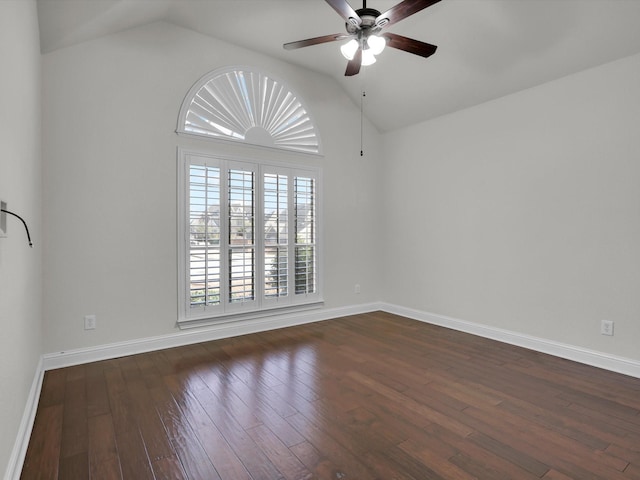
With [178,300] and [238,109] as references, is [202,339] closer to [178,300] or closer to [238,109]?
[178,300]

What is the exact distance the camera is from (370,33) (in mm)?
2570

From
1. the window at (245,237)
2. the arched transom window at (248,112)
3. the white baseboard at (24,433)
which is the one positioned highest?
the arched transom window at (248,112)

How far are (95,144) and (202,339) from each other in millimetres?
2127

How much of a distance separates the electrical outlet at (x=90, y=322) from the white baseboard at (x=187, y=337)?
0.19 m

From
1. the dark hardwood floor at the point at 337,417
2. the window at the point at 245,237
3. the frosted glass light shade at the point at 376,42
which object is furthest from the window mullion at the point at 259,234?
the frosted glass light shade at the point at 376,42

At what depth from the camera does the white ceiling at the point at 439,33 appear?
268 cm

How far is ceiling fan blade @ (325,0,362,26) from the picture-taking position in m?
2.21

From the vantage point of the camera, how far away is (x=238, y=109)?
388 centimetres

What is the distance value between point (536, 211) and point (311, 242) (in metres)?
2.49

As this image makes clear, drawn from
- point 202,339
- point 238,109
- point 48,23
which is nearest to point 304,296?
point 202,339

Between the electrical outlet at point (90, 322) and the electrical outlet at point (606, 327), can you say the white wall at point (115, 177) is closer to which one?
the electrical outlet at point (90, 322)

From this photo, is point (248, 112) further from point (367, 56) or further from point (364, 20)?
point (364, 20)

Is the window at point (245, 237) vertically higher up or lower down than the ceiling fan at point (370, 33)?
lower down

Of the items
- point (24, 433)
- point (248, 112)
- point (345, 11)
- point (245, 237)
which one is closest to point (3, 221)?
point (24, 433)
